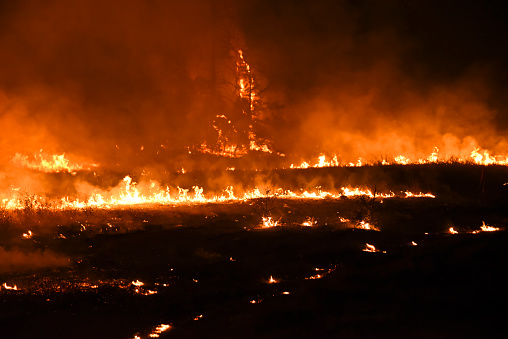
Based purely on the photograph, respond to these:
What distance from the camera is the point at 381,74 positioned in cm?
2491

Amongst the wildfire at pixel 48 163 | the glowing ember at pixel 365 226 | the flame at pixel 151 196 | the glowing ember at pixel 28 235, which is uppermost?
the wildfire at pixel 48 163

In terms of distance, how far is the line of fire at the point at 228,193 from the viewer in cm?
664

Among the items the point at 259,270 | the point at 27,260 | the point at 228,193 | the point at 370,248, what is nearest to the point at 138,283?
the point at 259,270

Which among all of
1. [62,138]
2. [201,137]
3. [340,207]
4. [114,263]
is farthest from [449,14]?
[114,263]

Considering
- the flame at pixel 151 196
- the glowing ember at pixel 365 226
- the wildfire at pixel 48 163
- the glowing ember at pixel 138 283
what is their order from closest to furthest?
the glowing ember at pixel 138 283, the glowing ember at pixel 365 226, the flame at pixel 151 196, the wildfire at pixel 48 163

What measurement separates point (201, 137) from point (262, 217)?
357 inches

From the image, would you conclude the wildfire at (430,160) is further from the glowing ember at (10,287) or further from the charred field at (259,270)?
the glowing ember at (10,287)

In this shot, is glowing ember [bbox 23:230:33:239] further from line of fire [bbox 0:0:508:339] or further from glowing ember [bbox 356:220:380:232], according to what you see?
glowing ember [bbox 356:220:380:232]

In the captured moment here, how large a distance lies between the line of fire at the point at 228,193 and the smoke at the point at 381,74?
0.12 m

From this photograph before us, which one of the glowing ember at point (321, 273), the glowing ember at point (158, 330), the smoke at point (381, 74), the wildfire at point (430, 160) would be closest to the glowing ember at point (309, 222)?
the glowing ember at point (321, 273)

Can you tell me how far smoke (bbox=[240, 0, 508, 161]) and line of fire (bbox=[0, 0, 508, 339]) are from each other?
0.12 metres

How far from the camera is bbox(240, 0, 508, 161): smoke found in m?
22.7

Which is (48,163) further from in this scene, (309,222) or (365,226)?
(365,226)

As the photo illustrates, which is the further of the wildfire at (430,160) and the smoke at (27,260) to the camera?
the wildfire at (430,160)
